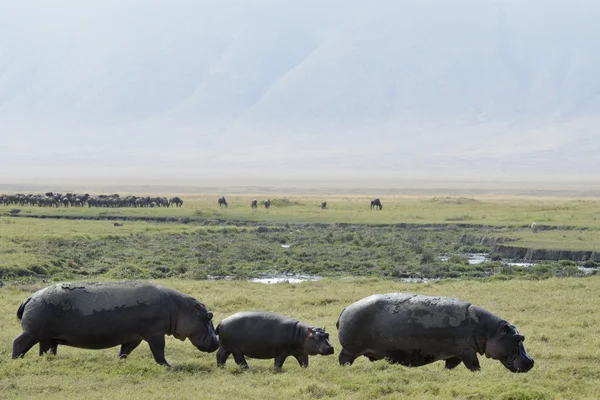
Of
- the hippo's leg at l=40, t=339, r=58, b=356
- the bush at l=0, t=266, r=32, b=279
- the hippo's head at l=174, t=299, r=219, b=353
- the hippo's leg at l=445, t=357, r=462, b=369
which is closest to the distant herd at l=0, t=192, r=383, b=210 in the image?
the bush at l=0, t=266, r=32, b=279

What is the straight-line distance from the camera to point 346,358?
1574 centimetres

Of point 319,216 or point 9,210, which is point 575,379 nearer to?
point 319,216

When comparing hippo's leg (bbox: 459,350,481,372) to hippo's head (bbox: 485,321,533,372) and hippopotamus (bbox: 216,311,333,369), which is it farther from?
hippopotamus (bbox: 216,311,333,369)

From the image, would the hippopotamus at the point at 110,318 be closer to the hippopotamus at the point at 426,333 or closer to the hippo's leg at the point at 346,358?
the hippo's leg at the point at 346,358

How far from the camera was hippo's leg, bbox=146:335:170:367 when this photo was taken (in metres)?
15.3

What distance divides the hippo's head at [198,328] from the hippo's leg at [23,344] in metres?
2.58

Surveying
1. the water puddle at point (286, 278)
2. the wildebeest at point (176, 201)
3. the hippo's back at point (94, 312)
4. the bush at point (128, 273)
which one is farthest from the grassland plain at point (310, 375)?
the wildebeest at point (176, 201)

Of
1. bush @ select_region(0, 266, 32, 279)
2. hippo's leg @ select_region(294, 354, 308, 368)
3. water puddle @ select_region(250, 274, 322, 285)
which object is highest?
hippo's leg @ select_region(294, 354, 308, 368)

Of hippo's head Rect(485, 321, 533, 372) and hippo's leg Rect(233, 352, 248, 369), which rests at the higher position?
hippo's head Rect(485, 321, 533, 372)

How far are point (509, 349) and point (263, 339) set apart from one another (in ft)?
14.0

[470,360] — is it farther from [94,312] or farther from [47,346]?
[47,346]

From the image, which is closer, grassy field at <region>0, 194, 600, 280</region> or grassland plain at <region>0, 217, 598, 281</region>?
grassland plain at <region>0, 217, 598, 281</region>

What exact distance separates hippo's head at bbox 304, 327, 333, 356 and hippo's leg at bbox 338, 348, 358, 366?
74cm

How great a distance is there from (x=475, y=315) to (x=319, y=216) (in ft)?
166
